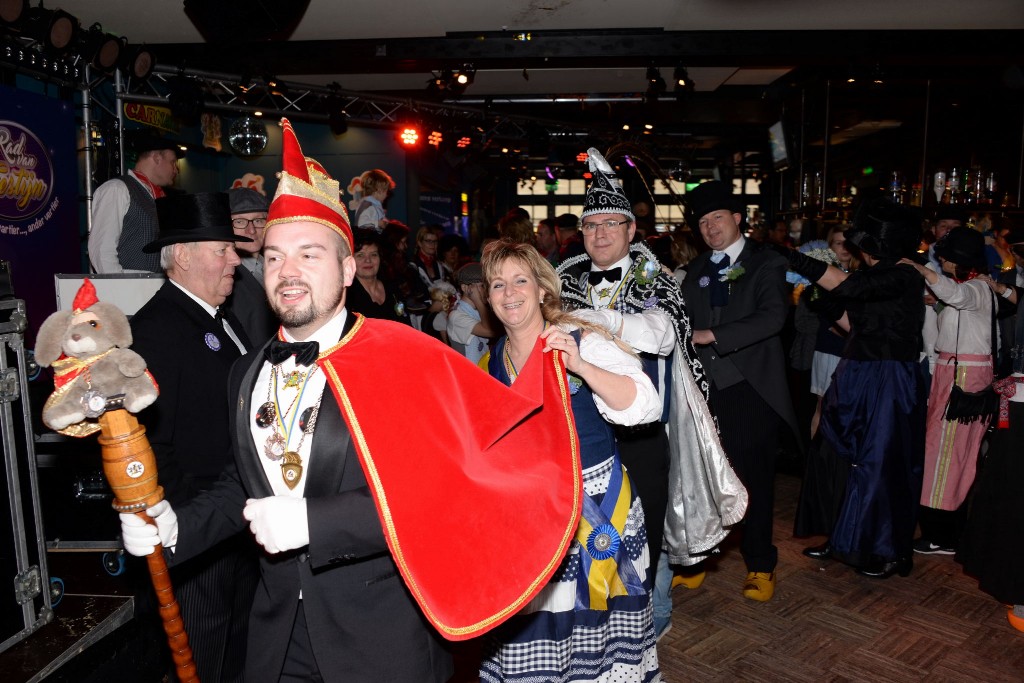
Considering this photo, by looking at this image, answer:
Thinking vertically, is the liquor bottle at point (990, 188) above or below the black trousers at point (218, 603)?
above

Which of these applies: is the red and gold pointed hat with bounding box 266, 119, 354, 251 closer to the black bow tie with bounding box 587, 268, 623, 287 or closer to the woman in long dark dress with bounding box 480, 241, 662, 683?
the woman in long dark dress with bounding box 480, 241, 662, 683

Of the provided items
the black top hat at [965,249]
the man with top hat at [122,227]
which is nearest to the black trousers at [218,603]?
the man with top hat at [122,227]

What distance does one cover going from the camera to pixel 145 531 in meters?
1.65

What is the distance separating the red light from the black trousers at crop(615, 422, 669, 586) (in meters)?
8.15

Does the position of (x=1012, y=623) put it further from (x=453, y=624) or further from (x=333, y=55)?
(x=333, y=55)

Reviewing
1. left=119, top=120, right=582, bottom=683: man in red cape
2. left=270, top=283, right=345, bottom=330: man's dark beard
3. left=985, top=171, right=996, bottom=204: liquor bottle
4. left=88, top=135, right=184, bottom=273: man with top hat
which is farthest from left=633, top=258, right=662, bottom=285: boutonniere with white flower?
left=985, top=171, right=996, bottom=204: liquor bottle

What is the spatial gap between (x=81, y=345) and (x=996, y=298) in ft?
16.4

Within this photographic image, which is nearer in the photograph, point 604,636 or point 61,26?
point 604,636

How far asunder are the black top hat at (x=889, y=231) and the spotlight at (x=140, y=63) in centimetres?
598

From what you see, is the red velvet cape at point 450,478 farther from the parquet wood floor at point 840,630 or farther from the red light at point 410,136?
the red light at point 410,136

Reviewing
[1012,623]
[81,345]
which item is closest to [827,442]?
[1012,623]

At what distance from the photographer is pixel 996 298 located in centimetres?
465

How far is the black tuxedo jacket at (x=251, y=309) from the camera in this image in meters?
3.41

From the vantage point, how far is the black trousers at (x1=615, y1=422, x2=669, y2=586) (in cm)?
311
